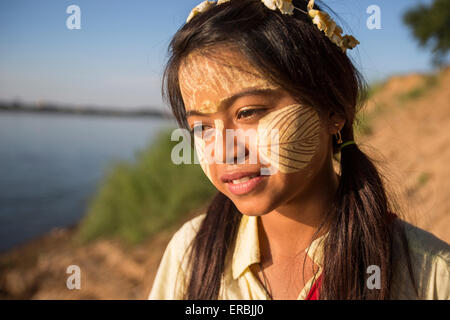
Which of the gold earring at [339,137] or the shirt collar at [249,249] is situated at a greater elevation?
the gold earring at [339,137]

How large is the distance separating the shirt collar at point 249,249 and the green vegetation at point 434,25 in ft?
51.3

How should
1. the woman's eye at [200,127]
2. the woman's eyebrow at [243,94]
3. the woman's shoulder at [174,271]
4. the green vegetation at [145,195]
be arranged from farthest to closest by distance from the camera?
the green vegetation at [145,195] → the woman's shoulder at [174,271] → the woman's eye at [200,127] → the woman's eyebrow at [243,94]

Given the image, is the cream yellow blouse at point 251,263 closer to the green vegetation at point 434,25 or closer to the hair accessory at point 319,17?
the hair accessory at point 319,17

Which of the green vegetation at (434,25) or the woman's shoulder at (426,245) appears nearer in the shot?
the woman's shoulder at (426,245)

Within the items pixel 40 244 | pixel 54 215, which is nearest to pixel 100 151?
pixel 54 215

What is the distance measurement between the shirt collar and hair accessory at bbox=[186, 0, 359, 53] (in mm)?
802

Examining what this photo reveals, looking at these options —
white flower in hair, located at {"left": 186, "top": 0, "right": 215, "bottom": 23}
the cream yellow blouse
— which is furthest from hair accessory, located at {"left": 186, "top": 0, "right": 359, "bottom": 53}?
the cream yellow blouse

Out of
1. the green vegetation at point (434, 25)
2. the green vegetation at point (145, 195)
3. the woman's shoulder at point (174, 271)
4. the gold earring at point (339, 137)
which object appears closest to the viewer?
the gold earring at point (339, 137)

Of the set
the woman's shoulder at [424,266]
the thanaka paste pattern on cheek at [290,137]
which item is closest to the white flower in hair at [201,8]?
the thanaka paste pattern on cheek at [290,137]

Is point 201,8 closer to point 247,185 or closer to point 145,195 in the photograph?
point 247,185

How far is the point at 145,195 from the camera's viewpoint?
793cm

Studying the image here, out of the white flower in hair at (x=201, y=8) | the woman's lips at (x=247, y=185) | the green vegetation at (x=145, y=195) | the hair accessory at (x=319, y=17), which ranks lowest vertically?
the green vegetation at (x=145, y=195)

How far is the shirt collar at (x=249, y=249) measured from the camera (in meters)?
1.58
